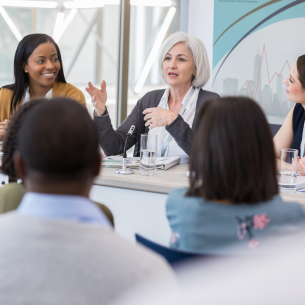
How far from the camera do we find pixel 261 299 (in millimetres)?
224

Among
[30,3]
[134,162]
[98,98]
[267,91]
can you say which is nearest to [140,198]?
[134,162]

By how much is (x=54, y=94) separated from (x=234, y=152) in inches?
88.9

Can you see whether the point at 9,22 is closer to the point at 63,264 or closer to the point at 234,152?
the point at 234,152

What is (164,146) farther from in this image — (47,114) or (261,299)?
(261,299)

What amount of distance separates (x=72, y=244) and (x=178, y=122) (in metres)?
1.84

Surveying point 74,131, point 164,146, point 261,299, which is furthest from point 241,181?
point 164,146

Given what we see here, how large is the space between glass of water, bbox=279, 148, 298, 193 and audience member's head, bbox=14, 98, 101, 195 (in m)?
1.29

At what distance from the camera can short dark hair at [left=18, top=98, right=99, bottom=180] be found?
0.59 meters

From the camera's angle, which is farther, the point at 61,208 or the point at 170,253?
the point at 170,253

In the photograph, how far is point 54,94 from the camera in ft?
9.77

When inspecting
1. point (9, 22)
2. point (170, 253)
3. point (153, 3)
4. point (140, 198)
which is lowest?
point (140, 198)

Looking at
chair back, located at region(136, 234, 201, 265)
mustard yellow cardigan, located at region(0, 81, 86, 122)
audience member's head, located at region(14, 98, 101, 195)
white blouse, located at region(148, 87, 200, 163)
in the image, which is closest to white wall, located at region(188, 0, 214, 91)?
white blouse, located at region(148, 87, 200, 163)

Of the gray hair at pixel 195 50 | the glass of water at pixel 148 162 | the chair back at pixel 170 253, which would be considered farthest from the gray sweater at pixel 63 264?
the gray hair at pixel 195 50

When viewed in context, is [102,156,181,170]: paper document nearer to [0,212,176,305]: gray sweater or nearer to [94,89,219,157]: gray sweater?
[94,89,219,157]: gray sweater
